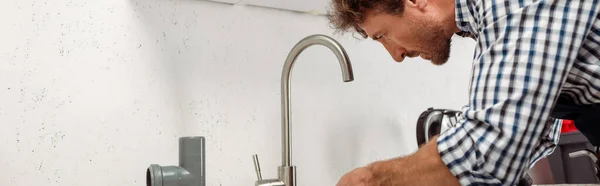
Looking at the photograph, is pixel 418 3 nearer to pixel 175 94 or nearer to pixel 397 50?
pixel 397 50

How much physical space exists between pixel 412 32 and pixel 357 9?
11cm

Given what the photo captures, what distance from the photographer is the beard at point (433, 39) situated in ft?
3.12

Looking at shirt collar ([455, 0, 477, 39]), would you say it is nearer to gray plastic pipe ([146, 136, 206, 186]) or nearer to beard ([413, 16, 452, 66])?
beard ([413, 16, 452, 66])

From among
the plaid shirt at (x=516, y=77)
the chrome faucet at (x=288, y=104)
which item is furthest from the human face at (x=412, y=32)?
the plaid shirt at (x=516, y=77)

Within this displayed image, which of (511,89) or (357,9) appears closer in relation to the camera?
(511,89)

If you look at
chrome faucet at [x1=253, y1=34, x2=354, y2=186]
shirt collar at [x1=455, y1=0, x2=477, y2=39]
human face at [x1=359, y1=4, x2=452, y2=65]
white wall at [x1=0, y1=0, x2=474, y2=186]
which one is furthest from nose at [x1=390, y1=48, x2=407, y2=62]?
white wall at [x1=0, y1=0, x2=474, y2=186]

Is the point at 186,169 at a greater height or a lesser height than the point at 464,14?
lesser

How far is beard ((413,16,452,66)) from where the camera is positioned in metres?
0.95

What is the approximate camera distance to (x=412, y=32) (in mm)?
989

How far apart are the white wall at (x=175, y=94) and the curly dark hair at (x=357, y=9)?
0.32 meters

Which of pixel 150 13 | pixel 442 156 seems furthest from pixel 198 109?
pixel 442 156

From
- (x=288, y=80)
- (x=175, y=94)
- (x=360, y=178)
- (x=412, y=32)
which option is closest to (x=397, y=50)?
(x=412, y=32)

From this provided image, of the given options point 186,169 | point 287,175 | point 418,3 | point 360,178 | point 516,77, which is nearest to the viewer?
point 516,77

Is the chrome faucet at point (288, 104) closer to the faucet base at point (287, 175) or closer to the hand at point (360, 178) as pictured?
the faucet base at point (287, 175)
